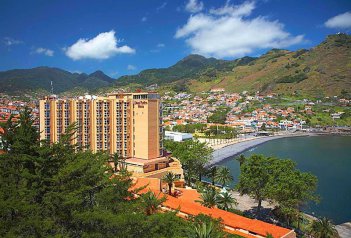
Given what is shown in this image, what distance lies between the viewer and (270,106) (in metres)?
141

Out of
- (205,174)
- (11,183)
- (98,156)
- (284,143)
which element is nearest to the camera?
(11,183)

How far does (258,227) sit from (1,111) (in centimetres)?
6844

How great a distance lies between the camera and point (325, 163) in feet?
207

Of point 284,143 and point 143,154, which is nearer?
point 143,154

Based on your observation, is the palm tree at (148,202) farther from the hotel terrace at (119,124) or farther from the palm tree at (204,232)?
the hotel terrace at (119,124)

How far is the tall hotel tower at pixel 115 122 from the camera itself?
36906mm

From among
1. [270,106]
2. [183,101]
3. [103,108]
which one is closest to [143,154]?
[103,108]

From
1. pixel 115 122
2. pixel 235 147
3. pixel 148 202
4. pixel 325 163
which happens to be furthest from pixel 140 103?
pixel 235 147

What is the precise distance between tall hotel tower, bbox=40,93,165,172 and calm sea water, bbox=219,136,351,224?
1850cm

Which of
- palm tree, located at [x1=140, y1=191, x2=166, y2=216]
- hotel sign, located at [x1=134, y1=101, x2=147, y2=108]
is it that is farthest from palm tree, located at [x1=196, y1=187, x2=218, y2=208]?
hotel sign, located at [x1=134, y1=101, x2=147, y2=108]

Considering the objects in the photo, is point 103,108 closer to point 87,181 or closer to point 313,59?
point 87,181

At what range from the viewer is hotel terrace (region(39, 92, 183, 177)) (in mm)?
36750

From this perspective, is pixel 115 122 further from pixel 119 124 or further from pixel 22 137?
pixel 22 137

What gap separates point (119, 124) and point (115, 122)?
22.7 inches
